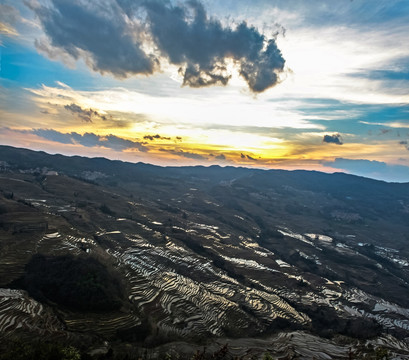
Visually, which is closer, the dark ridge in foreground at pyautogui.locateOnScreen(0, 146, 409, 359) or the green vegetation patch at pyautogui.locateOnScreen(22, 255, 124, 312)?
the dark ridge in foreground at pyautogui.locateOnScreen(0, 146, 409, 359)

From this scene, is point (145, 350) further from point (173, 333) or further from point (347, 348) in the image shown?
point (347, 348)

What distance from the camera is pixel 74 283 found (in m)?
53.0

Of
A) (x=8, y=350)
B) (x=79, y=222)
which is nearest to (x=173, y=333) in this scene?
(x=8, y=350)

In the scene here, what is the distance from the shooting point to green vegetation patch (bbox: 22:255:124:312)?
4950 cm

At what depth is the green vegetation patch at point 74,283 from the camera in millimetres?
49500

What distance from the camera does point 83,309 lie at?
1913 inches

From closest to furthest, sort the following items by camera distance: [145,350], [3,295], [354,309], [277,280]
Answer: [145,350], [3,295], [354,309], [277,280]

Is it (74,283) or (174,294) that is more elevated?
(74,283)

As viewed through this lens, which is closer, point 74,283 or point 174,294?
point 74,283

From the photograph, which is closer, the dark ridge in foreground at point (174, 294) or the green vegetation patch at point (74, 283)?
the dark ridge in foreground at point (174, 294)

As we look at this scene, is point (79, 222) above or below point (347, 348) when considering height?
above

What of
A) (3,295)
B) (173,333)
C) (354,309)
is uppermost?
(3,295)

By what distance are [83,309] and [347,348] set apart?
4878 cm

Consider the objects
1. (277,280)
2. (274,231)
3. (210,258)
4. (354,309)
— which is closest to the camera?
(354,309)
